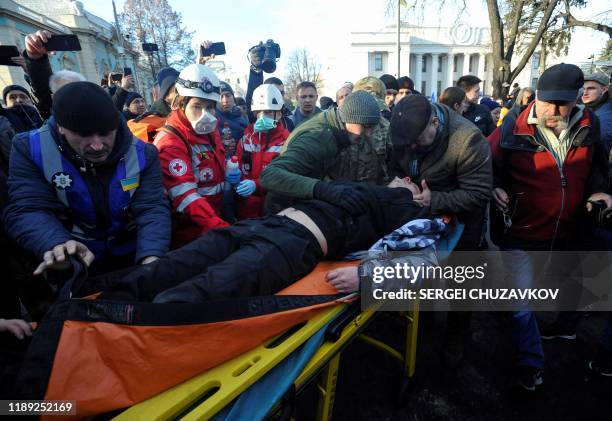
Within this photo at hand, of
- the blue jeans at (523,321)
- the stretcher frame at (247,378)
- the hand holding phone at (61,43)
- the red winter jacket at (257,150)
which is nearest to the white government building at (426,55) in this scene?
the red winter jacket at (257,150)

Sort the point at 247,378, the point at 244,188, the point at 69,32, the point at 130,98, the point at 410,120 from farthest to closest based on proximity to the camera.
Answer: the point at 69,32, the point at 130,98, the point at 244,188, the point at 410,120, the point at 247,378

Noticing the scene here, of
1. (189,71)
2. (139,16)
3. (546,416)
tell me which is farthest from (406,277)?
(139,16)

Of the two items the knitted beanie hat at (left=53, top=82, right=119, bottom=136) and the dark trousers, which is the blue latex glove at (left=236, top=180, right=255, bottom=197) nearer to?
the dark trousers

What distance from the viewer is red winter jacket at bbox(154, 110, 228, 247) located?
2.28m

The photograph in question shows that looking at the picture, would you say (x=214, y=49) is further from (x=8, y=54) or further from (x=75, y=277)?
(x=75, y=277)

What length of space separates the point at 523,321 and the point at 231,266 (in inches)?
76.7

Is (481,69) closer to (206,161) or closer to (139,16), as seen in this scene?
(139,16)

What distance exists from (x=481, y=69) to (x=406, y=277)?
62491 millimetres

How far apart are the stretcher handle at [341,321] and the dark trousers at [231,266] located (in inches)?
13.6

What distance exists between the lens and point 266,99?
3.38 meters

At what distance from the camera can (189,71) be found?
8.18 ft

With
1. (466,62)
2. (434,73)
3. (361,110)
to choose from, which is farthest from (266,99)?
(466,62)

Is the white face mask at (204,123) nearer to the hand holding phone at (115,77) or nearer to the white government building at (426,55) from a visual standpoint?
the hand holding phone at (115,77)

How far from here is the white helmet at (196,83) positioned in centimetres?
246
